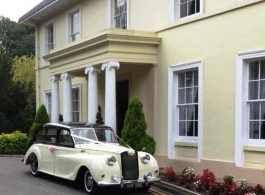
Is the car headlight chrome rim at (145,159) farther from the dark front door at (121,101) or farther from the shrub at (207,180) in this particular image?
the dark front door at (121,101)

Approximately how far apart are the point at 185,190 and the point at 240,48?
12.7 feet

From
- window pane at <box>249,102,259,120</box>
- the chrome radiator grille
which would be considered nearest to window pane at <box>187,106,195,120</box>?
window pane at <box>249,102,259,120</box>

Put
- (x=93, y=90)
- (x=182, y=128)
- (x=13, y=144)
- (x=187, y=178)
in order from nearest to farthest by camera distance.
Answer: (x=187, y=178) → (x=182, y=128) → (x=93, y=90) → (x=13, y=144)

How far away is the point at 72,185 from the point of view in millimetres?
10898

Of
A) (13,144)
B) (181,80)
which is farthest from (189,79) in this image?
(13,144)

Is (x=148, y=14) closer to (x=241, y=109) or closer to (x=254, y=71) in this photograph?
(x=254, y=71)

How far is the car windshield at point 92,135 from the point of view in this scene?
1097 cm

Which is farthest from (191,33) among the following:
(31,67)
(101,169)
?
(31,67)

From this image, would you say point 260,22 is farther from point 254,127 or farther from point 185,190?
point 185,190

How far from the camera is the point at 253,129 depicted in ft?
34.7

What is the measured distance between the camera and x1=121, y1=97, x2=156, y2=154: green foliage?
1209 centimetres

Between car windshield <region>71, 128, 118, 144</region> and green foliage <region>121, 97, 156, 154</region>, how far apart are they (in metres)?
0.75

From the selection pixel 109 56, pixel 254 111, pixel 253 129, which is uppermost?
pixel 109 56

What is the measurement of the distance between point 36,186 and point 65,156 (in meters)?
1.03
